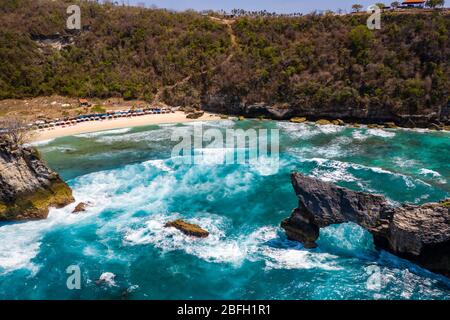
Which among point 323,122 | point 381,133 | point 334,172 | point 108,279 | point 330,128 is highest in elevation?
point 323,122

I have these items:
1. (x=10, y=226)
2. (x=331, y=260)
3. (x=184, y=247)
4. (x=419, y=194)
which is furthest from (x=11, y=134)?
(x=419, y=194)

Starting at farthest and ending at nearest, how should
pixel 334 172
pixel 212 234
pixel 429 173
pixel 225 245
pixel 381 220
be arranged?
pixel 334 172, pixel 429 173, pixel 212 234, pixel 225 245, pixel 381 220

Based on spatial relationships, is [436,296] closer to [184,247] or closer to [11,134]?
[184,247]

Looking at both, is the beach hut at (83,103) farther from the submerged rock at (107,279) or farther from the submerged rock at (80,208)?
the submerged rock at (107,279)

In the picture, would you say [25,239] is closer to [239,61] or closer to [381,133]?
[381,133]

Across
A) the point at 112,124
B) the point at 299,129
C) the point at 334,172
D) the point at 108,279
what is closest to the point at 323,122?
the point at 299,129

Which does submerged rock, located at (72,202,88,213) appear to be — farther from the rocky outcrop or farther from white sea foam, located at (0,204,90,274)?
the rocky outcrop

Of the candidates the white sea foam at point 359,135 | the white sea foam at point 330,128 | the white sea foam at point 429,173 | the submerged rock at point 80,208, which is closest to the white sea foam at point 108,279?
the submerged rock at point 80,208
